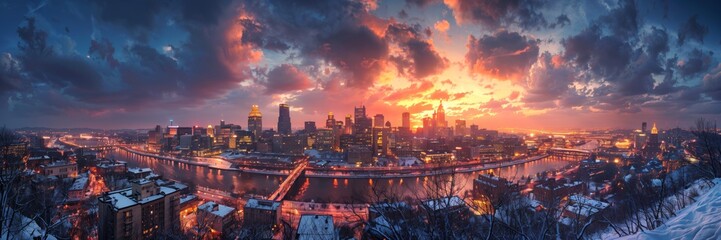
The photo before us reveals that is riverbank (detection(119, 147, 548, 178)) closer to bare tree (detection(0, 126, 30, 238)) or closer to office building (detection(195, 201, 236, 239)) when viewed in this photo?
office building (detection(195, 201, 236, 239))

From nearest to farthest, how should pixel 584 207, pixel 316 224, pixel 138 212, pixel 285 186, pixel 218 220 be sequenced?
pixel 584 207
pixel 316 224
pixel 138 212
pixel 218 220
pixel 285 186

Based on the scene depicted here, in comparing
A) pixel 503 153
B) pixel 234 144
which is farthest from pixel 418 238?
pixel 234 144

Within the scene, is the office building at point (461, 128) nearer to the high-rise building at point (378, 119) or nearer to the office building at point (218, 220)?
the high-rise building at point (378, 119)

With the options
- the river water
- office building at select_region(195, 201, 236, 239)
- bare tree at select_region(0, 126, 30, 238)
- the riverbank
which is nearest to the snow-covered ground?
bare tree at select_region(0, 126, 30, 238)

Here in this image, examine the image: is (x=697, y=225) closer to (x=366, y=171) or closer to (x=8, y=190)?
(x=8, y=190)

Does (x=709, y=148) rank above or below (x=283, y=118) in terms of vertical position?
below

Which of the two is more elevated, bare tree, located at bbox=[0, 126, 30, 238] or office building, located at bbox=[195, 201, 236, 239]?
bare tree, located at bbox=[0, 126, 30, 238]

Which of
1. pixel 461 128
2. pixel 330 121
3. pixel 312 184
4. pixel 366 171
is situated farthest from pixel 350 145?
pixel 461 128

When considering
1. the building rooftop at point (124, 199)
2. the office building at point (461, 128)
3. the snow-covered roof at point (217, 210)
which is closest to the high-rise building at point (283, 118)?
the office building at point (461, 128)
